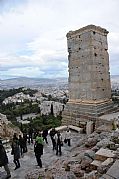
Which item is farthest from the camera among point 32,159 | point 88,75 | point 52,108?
point 52,108

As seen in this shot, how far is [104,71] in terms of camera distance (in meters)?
15.9

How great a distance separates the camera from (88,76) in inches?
593

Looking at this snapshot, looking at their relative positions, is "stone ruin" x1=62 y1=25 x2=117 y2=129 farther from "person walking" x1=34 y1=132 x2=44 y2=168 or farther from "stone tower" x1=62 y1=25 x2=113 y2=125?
"person walking" x1=34 y1=132 x2=44 y2=168

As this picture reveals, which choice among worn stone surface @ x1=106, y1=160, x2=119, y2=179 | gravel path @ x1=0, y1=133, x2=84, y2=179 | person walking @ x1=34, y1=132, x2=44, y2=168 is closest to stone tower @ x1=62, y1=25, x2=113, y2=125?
gravel path @ x1=0, y1=133, x2=84, y2=179

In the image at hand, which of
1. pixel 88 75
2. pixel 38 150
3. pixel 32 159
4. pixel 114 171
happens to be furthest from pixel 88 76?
pixel 114 171

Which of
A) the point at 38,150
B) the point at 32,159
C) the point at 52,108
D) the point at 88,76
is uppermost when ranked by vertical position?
the point at 88,76

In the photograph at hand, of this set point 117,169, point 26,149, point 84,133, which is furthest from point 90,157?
point 84,133

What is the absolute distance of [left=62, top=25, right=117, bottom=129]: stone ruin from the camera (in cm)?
1493

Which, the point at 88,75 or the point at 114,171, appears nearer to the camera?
the point at 114,171

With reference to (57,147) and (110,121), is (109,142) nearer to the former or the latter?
(57,147)

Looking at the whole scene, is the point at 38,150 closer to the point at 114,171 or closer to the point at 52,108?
the point at 114,171

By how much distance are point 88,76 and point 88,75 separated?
6 centimetres

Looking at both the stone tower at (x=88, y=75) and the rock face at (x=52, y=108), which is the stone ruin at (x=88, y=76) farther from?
the rock face at (x=52, y=108)

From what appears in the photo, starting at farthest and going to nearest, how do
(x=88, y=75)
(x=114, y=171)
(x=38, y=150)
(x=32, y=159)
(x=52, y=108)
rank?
(x=52, y=108)
(x=88, y=75)
(x=32, y=159)
(x=38, y=150)
(x=114, y=171)
